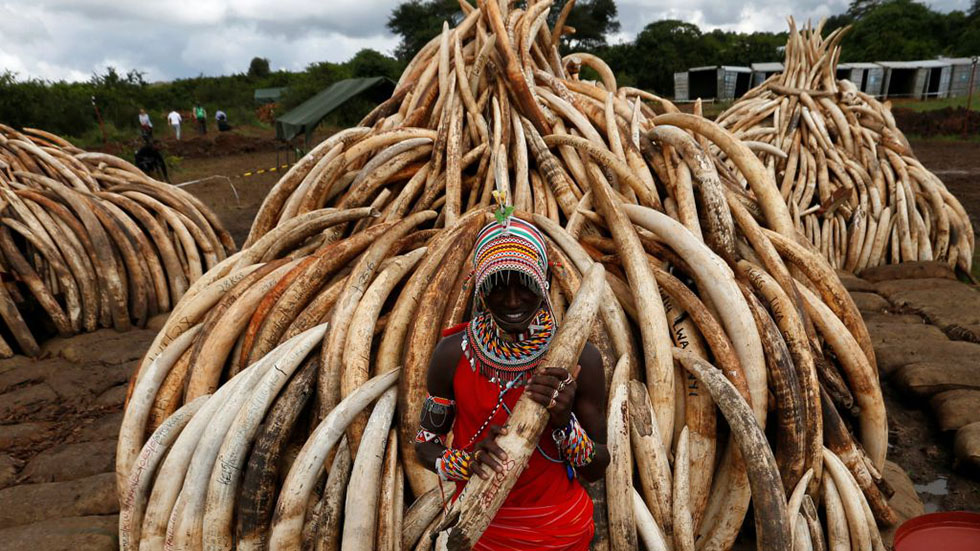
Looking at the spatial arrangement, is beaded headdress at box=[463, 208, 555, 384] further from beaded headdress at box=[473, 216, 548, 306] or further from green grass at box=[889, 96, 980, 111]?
green grass at box=[889, 96, 980, 111]

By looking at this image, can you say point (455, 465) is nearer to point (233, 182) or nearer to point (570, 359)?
point (570, 359)

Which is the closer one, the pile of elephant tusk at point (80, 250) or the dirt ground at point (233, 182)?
the pile of elephant tusk at point (80, 250)

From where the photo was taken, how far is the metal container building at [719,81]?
29.4m

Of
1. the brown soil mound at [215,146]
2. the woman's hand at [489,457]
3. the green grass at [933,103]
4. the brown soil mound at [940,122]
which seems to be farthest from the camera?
the green grass at [933,103]

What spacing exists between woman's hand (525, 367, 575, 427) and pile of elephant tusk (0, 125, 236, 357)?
5418 mm

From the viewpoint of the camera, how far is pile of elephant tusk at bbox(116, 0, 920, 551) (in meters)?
1.72

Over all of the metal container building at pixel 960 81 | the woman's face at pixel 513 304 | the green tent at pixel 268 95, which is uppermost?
the green tent at pixel 268 95

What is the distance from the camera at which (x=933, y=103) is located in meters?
26.2

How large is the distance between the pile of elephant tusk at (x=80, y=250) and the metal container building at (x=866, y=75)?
1201 inches

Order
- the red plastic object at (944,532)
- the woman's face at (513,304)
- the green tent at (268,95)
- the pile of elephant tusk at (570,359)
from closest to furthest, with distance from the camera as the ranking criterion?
1. the woman's face at (513,304)
2. the pile of elephant tusk at (570,359)
3. the red plastic object at (944,532)
4. the green tent at (268,95)

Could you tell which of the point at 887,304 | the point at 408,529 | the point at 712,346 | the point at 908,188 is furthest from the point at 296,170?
the point at 908,188

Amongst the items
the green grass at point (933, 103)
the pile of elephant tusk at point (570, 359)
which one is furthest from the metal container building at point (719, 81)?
the pile of elephant tusk at point (570, 359)

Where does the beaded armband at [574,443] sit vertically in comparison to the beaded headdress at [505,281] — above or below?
below

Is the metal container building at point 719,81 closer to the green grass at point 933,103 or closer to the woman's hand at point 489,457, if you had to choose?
the green grass at point 933,103
